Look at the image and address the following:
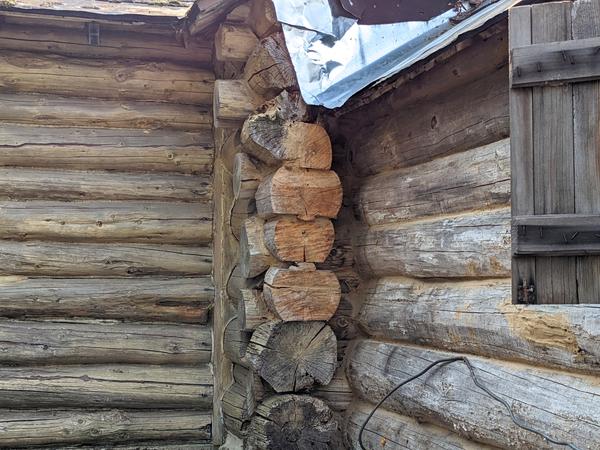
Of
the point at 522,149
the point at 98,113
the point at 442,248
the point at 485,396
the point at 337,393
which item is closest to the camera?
the point at 522,149

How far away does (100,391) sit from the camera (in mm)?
5152

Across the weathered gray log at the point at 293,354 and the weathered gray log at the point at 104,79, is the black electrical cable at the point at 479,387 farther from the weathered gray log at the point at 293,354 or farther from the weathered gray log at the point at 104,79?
the weathered gray log at the point at 104,79

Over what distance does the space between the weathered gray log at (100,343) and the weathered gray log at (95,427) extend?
0.32 metres

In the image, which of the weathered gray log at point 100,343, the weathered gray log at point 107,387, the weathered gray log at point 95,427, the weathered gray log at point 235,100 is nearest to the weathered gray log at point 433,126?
the weathered gray log at point 235,100

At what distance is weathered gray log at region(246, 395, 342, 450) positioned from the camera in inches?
175

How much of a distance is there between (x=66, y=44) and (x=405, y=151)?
7.85 ft

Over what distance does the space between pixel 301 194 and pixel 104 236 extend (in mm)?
1492

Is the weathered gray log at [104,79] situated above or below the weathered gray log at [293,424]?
above

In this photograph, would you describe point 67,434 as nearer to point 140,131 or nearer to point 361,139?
point 140,131


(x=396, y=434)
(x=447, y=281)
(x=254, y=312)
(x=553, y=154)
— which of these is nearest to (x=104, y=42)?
(x=254, y=312)

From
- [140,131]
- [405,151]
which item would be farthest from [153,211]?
[405,151]

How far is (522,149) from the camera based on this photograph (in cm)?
284

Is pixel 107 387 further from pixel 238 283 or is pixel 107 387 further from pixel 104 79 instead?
pixel 104 79

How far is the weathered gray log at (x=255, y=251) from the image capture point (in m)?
4.62
